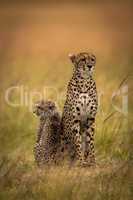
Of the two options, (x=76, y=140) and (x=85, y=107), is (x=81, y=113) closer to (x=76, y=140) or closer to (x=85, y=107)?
(x=85, y=107)

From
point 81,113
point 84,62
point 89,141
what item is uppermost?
point 84,62

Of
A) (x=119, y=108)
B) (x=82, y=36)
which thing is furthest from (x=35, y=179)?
(x=82, y=36)

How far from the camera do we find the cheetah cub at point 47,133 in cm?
732

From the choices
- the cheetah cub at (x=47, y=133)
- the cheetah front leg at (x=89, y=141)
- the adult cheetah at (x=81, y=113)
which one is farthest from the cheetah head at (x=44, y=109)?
the cheetah front leg at (x=89, y=141)

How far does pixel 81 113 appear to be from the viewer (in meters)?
7.40

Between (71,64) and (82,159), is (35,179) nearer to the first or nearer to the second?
(82,159)

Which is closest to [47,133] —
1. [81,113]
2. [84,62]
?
[81,113]

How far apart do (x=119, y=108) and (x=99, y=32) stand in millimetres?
708

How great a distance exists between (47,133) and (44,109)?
163 millimetres

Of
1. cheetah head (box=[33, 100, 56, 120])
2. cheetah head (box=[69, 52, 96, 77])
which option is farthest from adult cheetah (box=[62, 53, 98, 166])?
cheetah head (box=[33, 100, 56, 120])

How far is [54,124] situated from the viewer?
7453 mm

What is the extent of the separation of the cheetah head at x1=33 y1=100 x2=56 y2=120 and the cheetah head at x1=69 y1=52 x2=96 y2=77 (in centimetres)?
30

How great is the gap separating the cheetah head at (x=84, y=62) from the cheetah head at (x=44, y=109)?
0.30 meters

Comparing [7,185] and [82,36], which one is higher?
[82,36]
